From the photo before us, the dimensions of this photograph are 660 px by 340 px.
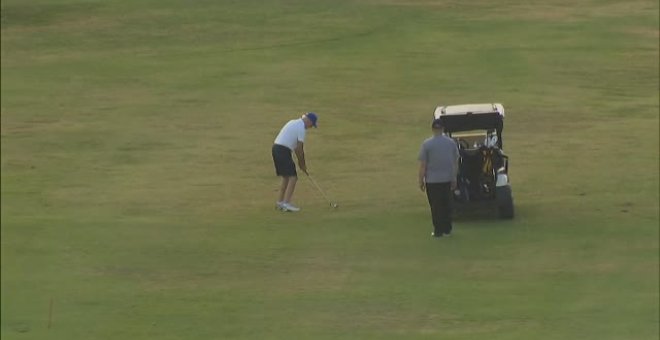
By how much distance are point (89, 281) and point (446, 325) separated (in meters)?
3.17

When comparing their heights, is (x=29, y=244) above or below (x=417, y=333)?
above

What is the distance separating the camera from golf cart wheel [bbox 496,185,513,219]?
1677cm

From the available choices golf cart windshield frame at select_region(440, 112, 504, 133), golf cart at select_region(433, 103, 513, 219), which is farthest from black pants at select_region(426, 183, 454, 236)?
golf cart windshield frame at select_region(440, 112, 504, 133)

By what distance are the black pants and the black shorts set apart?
2.52 meters

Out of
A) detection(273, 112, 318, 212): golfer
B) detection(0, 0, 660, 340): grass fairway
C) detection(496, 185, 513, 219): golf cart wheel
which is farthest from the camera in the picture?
detection(273, 112, 318, 212): golfer

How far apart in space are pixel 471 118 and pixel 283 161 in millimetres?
2470

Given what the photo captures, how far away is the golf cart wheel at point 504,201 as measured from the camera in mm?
16775

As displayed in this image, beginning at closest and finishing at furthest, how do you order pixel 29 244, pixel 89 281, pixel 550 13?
1. pixel 29 244
2. pixel 89 281
3. pixel 550 13

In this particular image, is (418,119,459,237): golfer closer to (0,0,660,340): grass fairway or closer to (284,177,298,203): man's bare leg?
(0,0,660,340): grass fairway

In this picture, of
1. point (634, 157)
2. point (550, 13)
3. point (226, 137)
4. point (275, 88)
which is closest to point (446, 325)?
point (634, 157)

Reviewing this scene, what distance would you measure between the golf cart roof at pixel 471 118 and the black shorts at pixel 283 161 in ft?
6.46

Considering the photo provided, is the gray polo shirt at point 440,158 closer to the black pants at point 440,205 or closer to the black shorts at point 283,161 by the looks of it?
the black pants at point 440,205

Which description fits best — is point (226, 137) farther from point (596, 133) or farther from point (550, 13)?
point (550, 13)

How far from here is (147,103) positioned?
26.3m
